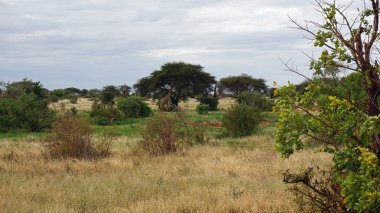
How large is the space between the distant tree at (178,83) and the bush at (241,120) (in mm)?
25127

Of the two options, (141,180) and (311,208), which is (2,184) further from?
(311,208)

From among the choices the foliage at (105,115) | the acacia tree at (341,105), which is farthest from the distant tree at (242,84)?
the acacia tree at (341,105)

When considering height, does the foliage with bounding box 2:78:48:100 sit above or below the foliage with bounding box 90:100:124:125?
above

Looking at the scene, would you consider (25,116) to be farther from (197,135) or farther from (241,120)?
(197,135)

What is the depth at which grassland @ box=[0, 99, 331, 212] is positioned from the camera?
25.1ft

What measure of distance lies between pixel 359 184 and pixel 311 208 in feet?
8.29

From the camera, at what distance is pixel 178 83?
161 feet

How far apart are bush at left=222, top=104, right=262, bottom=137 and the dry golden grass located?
7950 millimetres

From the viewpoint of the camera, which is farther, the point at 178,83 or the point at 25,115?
the point at 178,83

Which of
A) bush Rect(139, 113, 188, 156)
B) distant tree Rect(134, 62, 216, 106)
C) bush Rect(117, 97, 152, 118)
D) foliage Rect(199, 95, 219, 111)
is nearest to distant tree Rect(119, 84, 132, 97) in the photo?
distant tree Rect(134, 62, 216, 106)

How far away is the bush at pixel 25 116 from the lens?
28.8 meters

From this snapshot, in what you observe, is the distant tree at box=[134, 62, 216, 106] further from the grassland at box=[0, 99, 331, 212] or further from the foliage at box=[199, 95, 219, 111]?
the grassland at box=[0, 99, 331, 212]

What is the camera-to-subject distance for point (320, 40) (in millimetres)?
4805

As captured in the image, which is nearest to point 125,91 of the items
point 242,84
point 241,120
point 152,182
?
point 242,84
